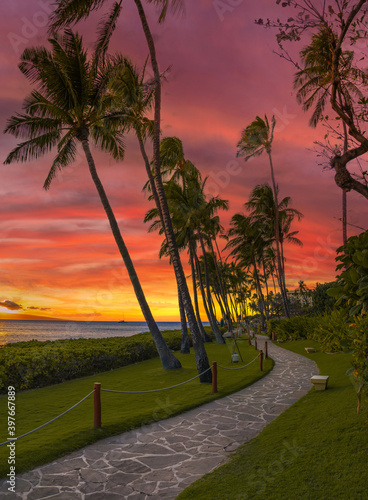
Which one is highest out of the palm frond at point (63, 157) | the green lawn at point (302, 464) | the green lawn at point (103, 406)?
the palm frond at point (63, 157)

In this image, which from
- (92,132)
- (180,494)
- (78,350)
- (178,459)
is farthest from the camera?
(92,132)

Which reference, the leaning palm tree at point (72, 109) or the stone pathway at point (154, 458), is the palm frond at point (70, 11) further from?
the stone pathway at point (154, 458)

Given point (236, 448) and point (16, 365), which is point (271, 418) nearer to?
point (236, 448)

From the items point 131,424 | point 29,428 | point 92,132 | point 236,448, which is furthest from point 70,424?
point 92,132

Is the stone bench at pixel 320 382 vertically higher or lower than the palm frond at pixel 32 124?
lower

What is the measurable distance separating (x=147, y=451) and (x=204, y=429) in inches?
65.5

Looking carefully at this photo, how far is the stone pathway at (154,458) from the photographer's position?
5.23 m

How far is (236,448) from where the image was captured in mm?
6773

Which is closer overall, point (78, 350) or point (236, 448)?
point (236, 448)

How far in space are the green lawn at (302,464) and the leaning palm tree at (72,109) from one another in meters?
9.50

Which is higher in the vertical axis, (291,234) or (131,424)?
(291,234)

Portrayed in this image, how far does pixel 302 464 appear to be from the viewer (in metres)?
5.22

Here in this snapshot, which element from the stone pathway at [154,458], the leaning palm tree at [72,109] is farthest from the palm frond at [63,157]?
the stone pathway at [154,458]

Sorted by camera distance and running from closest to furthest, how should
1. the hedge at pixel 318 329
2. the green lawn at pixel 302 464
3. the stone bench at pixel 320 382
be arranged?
the green lawn at pixel 302 464 → the stone bench at pixel 320 382 → the hedge at pixel 318 329
